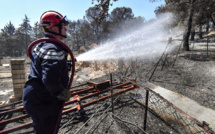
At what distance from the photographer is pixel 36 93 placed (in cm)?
187

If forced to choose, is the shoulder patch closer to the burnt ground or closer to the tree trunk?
the burnt ground

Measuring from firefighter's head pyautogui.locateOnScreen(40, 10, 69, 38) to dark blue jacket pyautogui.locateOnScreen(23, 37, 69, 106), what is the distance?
0.29 meters

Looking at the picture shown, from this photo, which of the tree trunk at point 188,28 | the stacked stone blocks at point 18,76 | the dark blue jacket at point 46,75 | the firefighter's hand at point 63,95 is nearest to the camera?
the dark blue jacket at point 46,75

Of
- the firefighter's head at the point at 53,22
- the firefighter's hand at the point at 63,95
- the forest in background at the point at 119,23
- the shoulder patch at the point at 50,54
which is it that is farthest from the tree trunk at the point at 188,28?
the firefighter's hand at the point at 63,95

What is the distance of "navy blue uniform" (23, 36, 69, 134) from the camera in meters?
1.66

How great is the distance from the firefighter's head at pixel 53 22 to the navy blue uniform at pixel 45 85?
0.94 feet

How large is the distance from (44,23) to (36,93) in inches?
45.1

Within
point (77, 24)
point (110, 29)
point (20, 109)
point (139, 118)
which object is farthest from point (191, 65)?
point (77, 24)

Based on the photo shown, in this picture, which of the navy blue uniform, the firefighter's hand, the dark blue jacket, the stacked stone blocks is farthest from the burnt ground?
the stacked stone blocks

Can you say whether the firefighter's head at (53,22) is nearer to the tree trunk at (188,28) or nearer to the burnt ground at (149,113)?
the burnt ground at (149,113)

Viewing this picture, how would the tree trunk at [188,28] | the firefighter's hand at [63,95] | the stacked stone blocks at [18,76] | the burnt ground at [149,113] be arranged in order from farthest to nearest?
the tree trunk at [188,28] → the stacked stone blocks at [18,76] → the burnt ground at [149,113] → the firefighter's hand at [63,95]

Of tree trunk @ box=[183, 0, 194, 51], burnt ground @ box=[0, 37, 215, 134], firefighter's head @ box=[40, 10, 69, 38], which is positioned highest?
tree trunk @ box=[183, 0, 194, 51]

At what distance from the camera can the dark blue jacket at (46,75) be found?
5.42 feet

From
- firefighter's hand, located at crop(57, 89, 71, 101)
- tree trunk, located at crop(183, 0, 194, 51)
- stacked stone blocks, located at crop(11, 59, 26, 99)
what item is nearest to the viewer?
firefighter's hand, located at crop(57, 89, 71, 101)
